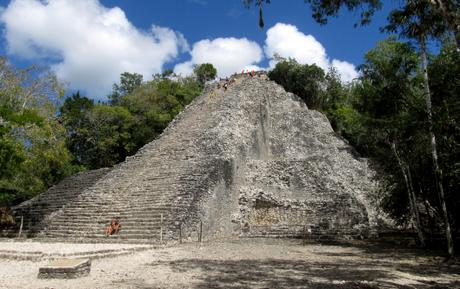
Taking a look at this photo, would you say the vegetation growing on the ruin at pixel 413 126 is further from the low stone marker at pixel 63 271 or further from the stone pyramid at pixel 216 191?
the low stone marker at pixel 63 271

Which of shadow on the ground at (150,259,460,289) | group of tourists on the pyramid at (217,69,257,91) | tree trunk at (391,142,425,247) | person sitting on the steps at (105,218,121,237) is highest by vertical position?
group of tourists on the pyramid at (217,69,257,91)

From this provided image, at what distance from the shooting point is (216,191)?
1482 centimetres

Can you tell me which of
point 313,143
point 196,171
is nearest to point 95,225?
point 196,171

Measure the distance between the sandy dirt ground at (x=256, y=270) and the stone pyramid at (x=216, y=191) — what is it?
2413 millimetres

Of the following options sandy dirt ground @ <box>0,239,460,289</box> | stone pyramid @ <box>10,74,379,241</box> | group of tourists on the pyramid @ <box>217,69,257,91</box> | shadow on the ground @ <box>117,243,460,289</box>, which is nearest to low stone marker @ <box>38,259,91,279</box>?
sandy dirt ground @ <box>0,239,460,289</box>

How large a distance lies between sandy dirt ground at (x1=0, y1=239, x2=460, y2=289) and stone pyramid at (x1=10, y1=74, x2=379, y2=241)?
7.92 feet

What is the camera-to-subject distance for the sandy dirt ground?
21.3 ft

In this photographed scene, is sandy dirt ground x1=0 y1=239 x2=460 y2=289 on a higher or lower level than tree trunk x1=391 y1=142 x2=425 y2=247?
lower

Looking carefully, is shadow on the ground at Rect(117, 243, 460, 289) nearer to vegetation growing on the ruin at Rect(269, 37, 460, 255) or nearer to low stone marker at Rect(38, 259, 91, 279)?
low stone marker at Rect(38, 259, 91, 279)

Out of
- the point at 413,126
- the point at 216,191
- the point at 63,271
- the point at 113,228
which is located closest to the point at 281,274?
the point at 63,271

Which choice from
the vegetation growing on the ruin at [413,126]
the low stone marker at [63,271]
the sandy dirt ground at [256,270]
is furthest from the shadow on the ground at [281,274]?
the vegetation growing on the ruin at [413,126]

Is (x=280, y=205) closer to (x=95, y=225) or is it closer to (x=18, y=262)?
(x=95, y=225)

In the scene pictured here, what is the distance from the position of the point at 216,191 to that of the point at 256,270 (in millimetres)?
7056

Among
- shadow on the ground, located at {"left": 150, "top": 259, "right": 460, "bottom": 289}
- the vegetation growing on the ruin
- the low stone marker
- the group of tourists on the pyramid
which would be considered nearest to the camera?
shadow on the ground, located at {"left": 150, "top": 259, "right": 460, "bottom": 289}
